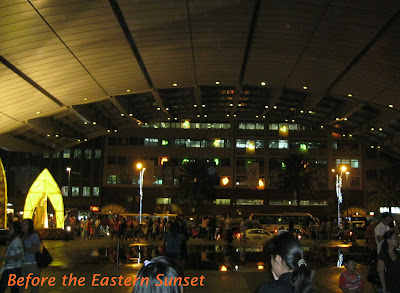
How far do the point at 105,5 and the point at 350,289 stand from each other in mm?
18677

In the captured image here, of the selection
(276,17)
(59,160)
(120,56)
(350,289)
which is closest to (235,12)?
(276,17)

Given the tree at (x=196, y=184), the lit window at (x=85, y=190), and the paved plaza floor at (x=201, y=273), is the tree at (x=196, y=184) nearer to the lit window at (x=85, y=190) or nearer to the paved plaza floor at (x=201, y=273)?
the lit window at (x=85, y=190)

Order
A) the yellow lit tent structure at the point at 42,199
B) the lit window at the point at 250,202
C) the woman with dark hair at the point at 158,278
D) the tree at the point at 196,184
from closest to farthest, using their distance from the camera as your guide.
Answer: the woman with dark hair at the point at 158,278, the yellow lit tent structure at the point at 42,199, the tree at the point at 196,184, the lit window at the point at 250,202

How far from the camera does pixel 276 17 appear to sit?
2500cm

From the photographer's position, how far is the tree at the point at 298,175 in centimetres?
6712

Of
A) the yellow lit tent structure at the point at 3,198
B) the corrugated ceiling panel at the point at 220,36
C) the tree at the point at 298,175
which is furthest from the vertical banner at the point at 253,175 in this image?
the yellow lit tent structure at the point at 3,198

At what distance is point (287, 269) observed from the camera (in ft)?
12.3

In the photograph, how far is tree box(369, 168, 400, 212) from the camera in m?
66.1

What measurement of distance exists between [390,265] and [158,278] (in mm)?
4673

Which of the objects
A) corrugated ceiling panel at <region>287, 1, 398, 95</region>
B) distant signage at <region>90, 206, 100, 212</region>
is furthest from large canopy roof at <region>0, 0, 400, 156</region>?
distant signage at <region>90, 206, 100, 212</region>

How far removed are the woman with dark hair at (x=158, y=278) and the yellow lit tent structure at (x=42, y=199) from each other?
109 feet

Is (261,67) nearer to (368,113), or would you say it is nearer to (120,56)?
(120,56)

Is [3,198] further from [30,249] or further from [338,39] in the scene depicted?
[30,249]

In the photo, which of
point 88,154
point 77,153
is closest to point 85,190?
point 88,154
